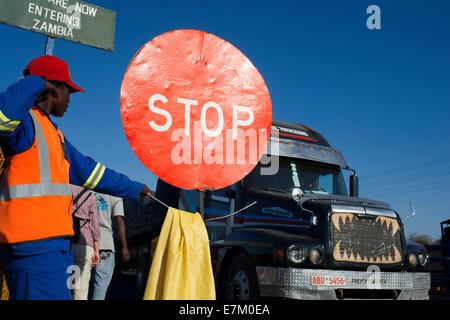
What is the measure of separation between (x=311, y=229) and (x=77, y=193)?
292 centimetres

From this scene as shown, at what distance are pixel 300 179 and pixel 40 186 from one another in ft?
15.1

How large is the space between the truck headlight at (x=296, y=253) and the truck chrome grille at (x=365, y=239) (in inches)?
17.0

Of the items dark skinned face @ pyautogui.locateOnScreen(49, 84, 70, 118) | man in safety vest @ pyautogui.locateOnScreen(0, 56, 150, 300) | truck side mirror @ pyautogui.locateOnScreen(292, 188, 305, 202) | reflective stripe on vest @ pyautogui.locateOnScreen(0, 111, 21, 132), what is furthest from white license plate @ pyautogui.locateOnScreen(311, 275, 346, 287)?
reflective stripe on vest @ pyautogui.locateOnScreen(0, 111, 21, 132)

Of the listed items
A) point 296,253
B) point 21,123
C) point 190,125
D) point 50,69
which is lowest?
point 296,253

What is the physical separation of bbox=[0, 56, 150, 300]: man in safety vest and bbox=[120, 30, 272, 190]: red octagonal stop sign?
1.62 ft

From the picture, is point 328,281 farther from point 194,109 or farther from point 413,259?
point 194,109

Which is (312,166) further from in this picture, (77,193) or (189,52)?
(189,52)

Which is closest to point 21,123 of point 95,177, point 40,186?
point 40,186

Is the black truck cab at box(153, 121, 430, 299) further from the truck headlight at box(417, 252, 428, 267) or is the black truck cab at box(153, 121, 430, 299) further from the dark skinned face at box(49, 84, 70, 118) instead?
the dark skinned face at box(49, 84, 70, 118)

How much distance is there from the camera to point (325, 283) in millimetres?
4863

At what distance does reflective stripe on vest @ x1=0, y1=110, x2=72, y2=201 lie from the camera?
7.46 ft

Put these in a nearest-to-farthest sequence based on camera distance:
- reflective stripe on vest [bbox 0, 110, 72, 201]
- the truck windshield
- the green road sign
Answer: reflective stripe on vest [bbox 0, 110, 72, 201] < the green road sign < the truck windshield

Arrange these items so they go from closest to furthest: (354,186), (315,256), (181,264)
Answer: (181,264) < (315,256) < (354,186)

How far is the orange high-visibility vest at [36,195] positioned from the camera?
2.23 m
